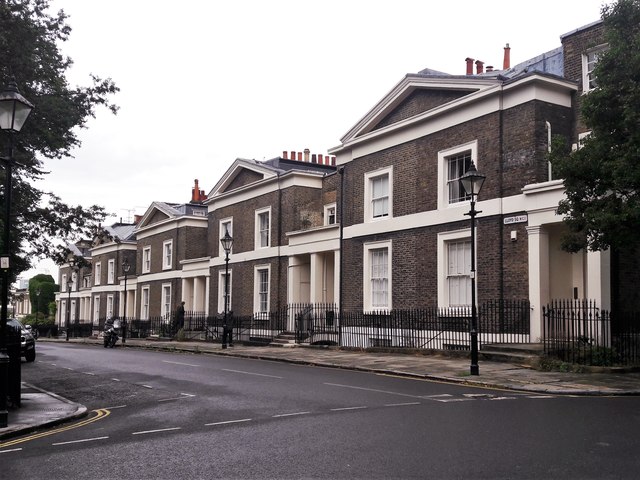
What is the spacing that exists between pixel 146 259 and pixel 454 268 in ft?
101

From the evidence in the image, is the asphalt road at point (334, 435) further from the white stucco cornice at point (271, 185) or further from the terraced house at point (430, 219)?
the white stucco cornice at point (271, 185)

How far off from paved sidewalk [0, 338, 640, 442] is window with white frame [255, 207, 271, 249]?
12089 millimetres

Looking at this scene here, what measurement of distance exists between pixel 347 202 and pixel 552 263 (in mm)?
9462

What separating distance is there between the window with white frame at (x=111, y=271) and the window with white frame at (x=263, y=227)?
24942 millimetres

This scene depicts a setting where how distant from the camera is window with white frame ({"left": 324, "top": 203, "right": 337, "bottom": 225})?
101 ft

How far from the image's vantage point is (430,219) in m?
21.8

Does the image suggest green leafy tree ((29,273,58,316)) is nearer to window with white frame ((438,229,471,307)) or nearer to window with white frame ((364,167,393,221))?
window with white frame ((364,167,393,221))

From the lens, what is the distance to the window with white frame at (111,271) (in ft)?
178

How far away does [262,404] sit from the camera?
1074 cm

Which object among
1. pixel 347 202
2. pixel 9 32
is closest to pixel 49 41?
pixel 9 32

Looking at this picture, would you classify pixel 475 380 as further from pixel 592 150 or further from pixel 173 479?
pixel 173 479

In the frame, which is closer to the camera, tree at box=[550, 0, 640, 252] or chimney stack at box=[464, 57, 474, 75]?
tree at box=[550, 0, 640, 252]

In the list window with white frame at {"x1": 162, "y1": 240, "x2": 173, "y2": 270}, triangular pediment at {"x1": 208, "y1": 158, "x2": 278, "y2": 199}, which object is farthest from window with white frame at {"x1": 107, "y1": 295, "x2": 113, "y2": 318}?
triangular pediment at {"x1": 208, "y1": 158, "x2": 278, "y2": 199}

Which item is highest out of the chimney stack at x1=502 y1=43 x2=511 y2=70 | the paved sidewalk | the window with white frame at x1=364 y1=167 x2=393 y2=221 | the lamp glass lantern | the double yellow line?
the chimney stack at x1=502 y1=43 x2=511 y2=70
